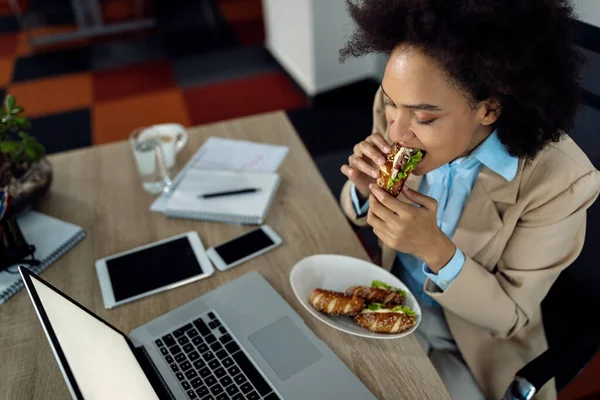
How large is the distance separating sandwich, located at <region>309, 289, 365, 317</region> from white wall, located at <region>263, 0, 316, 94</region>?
2408mm

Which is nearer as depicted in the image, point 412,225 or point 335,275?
point 412,225

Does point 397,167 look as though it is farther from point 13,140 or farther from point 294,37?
point 294,37

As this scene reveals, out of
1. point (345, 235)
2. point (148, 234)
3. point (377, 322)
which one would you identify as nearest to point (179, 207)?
point (148, 234)

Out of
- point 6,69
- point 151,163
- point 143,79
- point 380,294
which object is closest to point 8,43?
point 6,69

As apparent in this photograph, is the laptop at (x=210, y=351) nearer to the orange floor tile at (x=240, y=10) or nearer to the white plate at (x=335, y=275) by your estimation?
the white plate at (x=335, y=275)

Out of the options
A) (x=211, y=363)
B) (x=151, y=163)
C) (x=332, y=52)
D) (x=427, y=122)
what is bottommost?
(x=332, y=52)

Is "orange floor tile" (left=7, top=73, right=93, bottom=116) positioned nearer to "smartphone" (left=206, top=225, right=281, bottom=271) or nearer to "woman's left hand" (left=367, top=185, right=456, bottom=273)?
"smartphone" (left=206, top=225, right=281, bottom=271)

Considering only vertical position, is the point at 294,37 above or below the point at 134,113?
above

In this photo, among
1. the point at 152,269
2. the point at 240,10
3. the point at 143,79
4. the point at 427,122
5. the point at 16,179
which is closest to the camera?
the point at 427,122

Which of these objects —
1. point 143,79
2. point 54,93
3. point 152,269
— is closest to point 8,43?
point 54,93

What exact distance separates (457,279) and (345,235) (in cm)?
30

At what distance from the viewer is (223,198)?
1.33m

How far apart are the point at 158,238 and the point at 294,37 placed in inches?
98.4

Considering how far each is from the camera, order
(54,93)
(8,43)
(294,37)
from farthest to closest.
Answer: (8,43) < (54,93) < (294,37)
